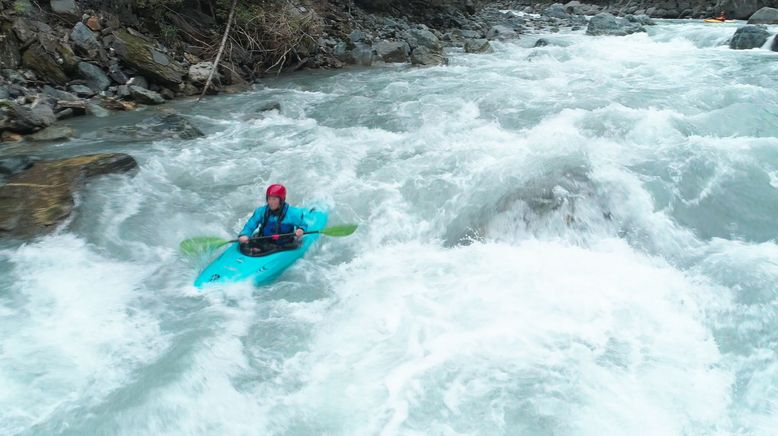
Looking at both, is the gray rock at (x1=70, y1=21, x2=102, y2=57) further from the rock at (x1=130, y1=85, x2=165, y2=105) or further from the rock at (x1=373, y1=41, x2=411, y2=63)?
the rock at (x1=373, y1=41, x2=411, y2=63)

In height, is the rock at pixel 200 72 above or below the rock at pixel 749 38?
below

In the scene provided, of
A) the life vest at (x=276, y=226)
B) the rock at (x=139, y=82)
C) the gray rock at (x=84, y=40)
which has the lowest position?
the life vest at (x=276, y=226)

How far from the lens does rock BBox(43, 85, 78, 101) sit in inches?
323

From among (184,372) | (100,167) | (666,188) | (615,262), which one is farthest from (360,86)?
(184,372)

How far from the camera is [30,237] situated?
4.85 m

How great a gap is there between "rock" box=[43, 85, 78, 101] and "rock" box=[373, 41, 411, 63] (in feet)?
23.9

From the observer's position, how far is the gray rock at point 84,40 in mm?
8984

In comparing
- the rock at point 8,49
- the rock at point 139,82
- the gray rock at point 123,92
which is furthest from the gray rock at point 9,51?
the rock at point 139,82

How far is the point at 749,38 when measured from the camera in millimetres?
13719

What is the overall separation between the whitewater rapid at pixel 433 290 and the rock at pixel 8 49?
65.5 inches

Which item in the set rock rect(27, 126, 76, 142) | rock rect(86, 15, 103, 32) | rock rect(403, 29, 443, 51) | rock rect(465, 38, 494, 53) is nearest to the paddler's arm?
rock rect(27, 126, 76, 142)

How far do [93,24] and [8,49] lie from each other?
157 cm

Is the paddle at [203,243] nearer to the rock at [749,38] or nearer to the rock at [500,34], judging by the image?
the rock at [749,38]

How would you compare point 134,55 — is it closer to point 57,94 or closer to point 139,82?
point 139,82
